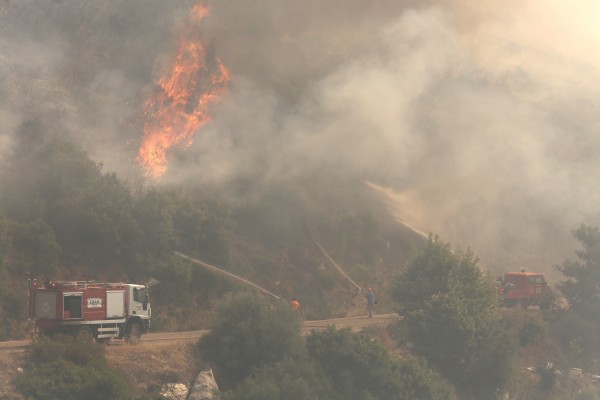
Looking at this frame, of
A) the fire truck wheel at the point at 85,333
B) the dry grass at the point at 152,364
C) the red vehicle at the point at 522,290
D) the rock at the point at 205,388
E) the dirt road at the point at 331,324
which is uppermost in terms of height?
the red vehicle at the point at 522,290

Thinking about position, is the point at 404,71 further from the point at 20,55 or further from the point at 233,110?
the point at 20,55

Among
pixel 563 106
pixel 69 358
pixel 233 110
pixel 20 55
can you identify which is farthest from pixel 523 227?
pixel 69 358

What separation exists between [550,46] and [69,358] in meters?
62.6

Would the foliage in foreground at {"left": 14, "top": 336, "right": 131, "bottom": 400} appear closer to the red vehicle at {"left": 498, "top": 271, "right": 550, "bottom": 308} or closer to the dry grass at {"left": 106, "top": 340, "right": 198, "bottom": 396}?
the dry grass at {"left": 106, "top": 340, "right": 198, "bottom": 396}

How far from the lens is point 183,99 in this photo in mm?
56250

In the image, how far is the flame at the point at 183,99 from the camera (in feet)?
176

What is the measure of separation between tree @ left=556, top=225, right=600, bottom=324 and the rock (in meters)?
30.0

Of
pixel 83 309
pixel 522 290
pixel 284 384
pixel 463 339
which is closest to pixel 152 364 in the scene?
pixel 83 309

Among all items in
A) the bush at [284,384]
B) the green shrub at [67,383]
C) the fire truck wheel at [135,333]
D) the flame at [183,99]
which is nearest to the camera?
the green shrub at [67,383]

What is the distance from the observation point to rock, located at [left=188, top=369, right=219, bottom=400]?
29.4 metres

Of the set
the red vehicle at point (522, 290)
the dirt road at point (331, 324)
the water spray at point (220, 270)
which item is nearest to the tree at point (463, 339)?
the dirt road at point (331, 324)

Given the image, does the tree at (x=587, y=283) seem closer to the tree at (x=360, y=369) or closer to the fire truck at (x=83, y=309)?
the tree at (x=360, y=369)

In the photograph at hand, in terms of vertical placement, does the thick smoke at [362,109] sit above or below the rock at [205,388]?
above

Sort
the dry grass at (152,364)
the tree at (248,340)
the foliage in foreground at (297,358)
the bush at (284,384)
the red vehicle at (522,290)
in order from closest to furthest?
the bush at (284,384) → the dry grass at (152,364) → the foliage in foreground at (297,358) → the tree at (248,340) → the red vehicle at (522,290)
